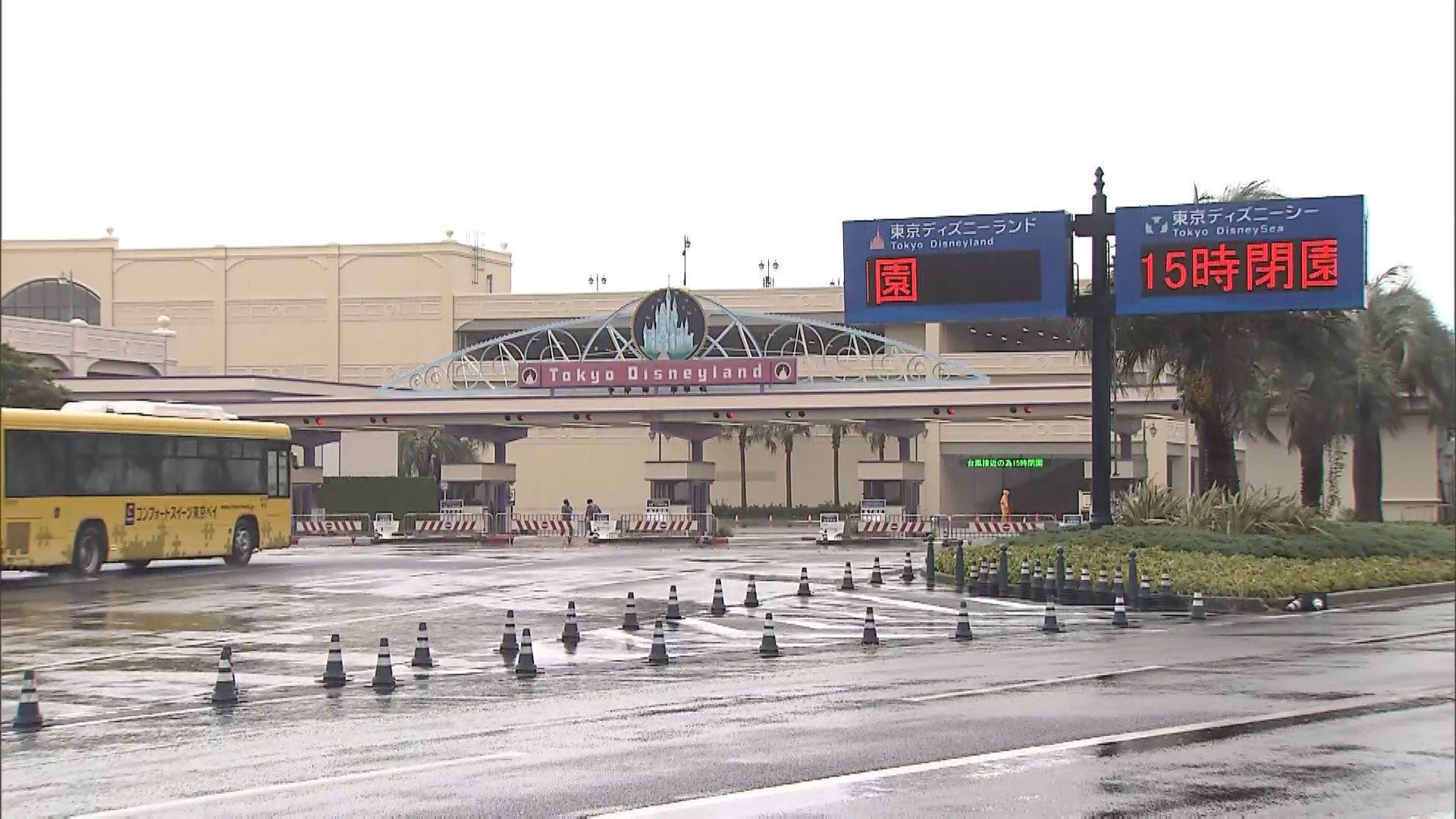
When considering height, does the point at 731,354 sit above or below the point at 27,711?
above

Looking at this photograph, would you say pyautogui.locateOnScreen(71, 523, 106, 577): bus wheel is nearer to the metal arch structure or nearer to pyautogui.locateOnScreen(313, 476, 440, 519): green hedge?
the metal arch structure

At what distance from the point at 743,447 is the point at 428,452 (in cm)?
1803

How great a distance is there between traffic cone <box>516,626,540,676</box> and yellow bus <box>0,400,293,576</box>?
658 centimetres

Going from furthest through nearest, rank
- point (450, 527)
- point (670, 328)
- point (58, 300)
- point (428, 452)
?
1. point (428, 452)
2. point (58, 300)
3. point (670, 328)
4. point (450, 527)

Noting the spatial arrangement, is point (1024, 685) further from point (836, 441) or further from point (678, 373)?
point (836, 441)

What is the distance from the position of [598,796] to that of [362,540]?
166ft

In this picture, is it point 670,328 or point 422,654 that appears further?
point 670,328

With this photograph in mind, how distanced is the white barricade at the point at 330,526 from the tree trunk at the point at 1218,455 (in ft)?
105

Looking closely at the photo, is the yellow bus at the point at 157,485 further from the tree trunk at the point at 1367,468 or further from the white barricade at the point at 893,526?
the tree trunk at the point at 1367,468

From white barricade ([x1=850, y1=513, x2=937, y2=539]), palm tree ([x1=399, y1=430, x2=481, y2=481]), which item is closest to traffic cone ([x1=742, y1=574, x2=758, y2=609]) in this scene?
white barricade ([x1=850, y1=513, x2=937, y2=539])


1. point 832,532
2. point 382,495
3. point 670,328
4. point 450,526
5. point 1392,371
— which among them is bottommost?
point 832,532

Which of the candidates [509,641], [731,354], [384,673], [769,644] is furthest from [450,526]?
[384,673]

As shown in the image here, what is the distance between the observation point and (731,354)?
297 ft

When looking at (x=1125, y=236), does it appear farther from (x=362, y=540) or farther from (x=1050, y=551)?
(x=362, y=540)
